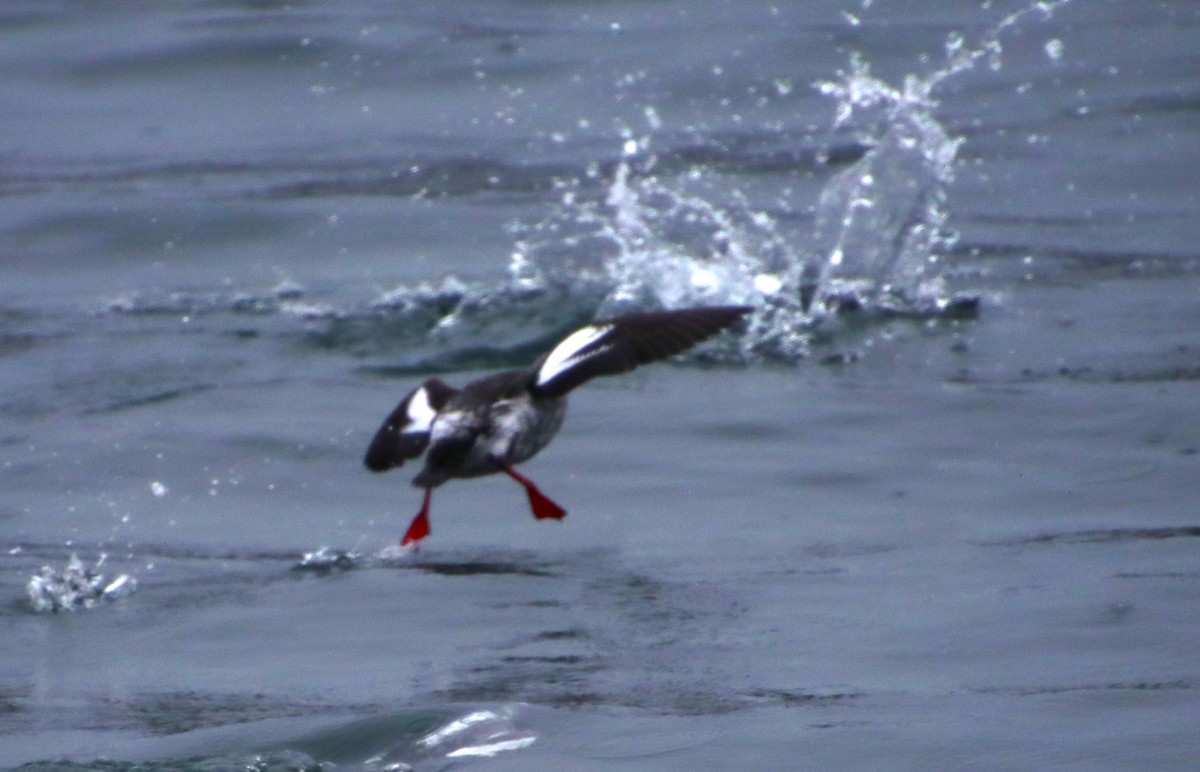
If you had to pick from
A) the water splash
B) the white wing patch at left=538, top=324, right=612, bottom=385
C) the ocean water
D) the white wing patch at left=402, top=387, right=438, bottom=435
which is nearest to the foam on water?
the ocean water

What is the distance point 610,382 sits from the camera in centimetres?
849

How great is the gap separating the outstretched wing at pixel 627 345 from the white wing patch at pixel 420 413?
0.99 ft

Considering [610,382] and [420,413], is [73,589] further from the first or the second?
[610,382]

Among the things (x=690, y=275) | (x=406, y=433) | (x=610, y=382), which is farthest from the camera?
(x=690, y=275)

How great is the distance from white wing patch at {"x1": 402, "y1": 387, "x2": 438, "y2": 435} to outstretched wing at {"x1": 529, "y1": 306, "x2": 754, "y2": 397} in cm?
30

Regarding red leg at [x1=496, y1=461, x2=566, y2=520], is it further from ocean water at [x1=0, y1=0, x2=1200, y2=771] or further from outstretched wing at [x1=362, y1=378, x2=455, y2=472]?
outstretched wing at [x1=362, y1=378, x2=455, y2=472]

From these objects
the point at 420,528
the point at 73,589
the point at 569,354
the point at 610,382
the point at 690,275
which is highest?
the point at 690,275

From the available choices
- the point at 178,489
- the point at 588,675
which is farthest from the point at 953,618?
the point at 178,489

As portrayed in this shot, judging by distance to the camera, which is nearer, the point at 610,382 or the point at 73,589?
the point at 73,589

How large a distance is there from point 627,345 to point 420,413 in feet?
2.01

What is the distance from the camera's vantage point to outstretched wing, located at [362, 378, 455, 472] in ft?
18.4

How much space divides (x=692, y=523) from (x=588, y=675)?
1581 millimetres

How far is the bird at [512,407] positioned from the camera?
5605mm

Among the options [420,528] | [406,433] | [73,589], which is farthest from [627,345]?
[73,589]
